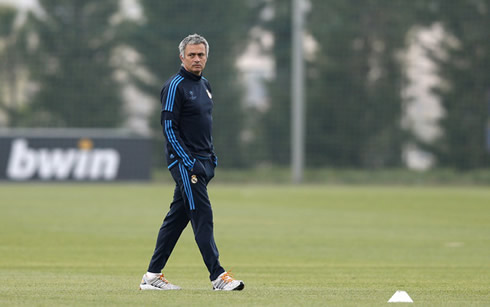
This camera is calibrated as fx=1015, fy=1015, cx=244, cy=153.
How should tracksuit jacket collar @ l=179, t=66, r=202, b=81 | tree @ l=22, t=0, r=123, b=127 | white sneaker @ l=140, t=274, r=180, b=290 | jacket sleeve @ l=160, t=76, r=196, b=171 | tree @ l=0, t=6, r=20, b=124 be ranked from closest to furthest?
1. jacket sleeve @ l=160, t=76, r=196, b=171
2. tracksuit jacket collar @ l=179, t=66, r=202, b=81
3. white sneaker @ l=140, t=274, r=180, b=290
4. tree @ l=22, t=0, r=123, b=127
5. tree @ l=0, t=6, r=20, b=124

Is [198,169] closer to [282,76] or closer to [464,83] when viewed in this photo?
[464,83]

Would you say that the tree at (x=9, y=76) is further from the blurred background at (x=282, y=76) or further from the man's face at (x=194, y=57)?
the man's face at (x=194, y=57)

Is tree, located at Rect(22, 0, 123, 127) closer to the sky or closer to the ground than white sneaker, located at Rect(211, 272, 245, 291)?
closer to the sky

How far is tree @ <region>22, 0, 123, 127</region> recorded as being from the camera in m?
37.8

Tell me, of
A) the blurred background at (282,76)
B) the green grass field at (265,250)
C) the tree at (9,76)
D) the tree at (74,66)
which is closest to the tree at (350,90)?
the blurred background at (282,76)

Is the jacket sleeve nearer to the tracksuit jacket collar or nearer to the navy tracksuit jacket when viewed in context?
the navy tracksuit jacket

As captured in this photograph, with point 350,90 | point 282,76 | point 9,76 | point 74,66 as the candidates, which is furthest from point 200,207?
point 9,76

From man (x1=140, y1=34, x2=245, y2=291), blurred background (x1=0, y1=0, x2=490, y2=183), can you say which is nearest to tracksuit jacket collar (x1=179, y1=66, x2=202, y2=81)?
man (x1=140, y1=34, x2=245, y2=291)

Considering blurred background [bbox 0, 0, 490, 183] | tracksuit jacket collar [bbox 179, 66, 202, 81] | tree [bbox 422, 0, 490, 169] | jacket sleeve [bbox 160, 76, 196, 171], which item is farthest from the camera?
blurred background [bbox 0, 0, 490, 183]

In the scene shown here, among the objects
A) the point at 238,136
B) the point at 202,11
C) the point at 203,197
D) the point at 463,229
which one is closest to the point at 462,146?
the point at 238,136

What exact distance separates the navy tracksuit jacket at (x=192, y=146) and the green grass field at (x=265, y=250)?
0.53 m

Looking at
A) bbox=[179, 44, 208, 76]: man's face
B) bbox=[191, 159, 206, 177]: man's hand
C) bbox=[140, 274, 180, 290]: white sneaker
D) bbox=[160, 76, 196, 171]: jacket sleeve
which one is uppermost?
bbox=[179, 44, 208, 76]: man's face

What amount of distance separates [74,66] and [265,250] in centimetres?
2639

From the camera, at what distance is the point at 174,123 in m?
7.85
